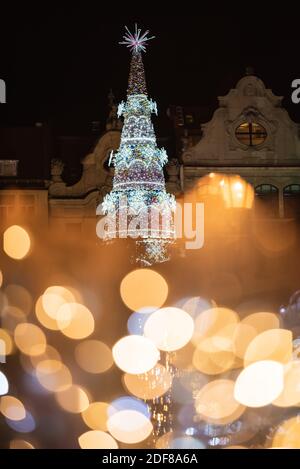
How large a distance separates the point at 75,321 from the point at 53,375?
1265 cm

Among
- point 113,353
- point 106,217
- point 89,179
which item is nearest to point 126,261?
point 106,217

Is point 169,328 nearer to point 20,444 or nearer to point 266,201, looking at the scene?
point 266,201

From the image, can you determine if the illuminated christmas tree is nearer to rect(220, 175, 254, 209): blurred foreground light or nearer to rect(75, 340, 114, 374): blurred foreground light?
rect(220, 175, 254, 209): blurred foreground light

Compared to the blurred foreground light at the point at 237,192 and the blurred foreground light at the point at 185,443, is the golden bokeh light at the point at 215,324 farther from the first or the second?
the blurred foreground light at the point at 185,443

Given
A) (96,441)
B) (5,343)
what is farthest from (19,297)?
(96,441)

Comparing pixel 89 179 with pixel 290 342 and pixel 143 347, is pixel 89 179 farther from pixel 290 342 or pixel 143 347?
pixel 290 342

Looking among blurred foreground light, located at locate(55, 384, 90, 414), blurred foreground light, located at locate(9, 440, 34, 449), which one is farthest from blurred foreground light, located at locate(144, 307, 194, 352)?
blurred foreground light, located at locate(9, 440, 34, 449)

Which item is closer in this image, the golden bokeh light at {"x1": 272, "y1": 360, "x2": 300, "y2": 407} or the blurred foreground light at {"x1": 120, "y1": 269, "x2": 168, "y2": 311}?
the golden bokeh light at {"x1": 272, "y1": 360, "x2": 300, "y2": 407}

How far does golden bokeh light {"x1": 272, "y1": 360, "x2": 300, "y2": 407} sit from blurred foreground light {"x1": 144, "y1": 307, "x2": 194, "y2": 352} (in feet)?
38.2

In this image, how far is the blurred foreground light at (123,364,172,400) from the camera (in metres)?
28.3

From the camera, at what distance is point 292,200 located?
49406 mm

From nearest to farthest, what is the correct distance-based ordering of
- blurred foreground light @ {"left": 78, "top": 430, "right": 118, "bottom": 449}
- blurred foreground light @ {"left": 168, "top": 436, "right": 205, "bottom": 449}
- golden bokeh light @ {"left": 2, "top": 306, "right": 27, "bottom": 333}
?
blurred foreground light @ {"left": 78, "top": 430, "right": 118, "bottom": 449} → blurred foreground light @ {"left": 168, "top": 436, "right": 205, "bottom": 449} → golden bokeh light @ {"left": 2, "top": 306, "right": 27, "bottom": 333}

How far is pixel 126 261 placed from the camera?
44500 mm

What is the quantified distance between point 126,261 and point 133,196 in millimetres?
2936
